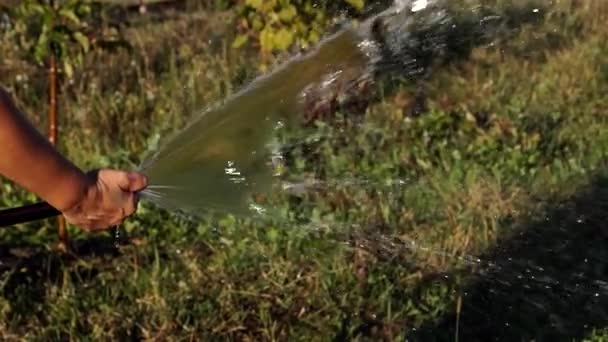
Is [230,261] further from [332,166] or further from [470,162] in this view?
[470,162]

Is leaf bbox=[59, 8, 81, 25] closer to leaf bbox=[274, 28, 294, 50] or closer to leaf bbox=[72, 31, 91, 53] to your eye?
leaf bbox=[72, 31, 91, 53]

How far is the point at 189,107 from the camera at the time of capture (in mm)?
4719

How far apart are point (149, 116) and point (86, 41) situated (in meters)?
1.14

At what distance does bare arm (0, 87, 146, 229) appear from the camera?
1707mm

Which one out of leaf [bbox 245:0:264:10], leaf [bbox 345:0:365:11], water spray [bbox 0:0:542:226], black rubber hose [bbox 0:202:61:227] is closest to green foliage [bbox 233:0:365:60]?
leaf [bbox 245:0:264:10]

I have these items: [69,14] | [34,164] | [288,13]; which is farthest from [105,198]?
[288,13]

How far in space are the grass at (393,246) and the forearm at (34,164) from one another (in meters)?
1.13

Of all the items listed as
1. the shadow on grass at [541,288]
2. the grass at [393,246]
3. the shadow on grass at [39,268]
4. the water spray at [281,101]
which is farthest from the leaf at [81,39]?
Answer: the shadow on grass at [541,288]

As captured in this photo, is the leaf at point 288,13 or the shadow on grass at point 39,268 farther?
the leaf at point 288,13

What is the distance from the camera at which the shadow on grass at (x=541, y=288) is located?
3.22 meters

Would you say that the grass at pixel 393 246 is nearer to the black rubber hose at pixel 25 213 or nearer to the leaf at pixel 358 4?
the leaf at pixel 358 4

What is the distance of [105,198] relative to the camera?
6.38 ft

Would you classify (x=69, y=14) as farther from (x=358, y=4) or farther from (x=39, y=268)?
(x=358, y=4)

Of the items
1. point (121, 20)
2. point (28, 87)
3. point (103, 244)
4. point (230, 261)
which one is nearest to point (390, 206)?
point (230, 261)
